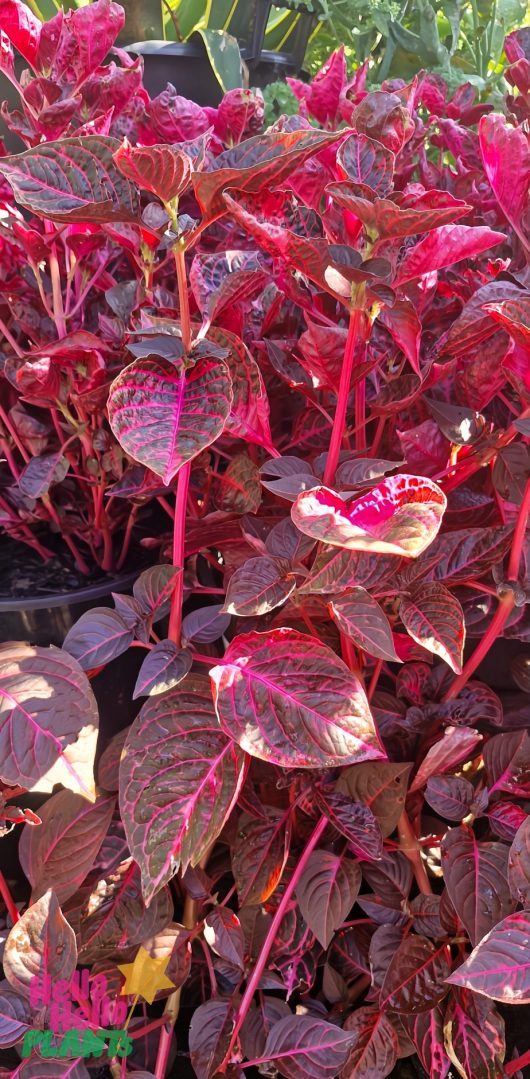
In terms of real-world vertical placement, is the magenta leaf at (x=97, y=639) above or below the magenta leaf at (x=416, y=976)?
above

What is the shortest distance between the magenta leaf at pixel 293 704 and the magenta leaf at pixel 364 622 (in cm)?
5

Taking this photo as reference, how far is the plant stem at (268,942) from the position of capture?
83cm

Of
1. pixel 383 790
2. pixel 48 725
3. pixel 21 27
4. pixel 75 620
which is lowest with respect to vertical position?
pixel 383 790

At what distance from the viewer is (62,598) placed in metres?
0.93

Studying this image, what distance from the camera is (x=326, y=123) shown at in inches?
39.9

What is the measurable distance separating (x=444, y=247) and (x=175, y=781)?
0.51 m

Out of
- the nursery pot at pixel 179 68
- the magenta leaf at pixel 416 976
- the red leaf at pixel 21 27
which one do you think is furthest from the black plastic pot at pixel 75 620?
the nursery pot at pixel 179 68

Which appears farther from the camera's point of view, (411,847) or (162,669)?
(411,847)

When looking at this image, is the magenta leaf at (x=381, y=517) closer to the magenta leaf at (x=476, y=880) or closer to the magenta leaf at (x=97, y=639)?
the magenta leaf at (x=97, y=639)

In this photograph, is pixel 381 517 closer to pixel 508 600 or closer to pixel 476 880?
pixel 508 600

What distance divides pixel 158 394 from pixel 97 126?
37 centimetres

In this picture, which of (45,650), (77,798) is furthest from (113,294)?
(77,798)

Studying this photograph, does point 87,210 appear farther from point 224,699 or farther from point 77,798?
point 77,798

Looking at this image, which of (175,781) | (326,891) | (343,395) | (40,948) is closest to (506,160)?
(343,395)
